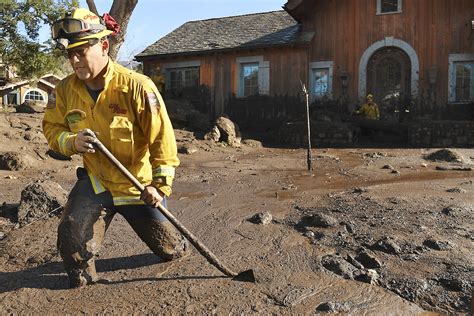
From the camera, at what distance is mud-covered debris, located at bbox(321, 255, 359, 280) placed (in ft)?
12.2

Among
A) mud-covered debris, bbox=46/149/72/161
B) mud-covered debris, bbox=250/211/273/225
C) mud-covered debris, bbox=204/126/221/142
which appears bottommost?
mud-covered debris, bbox=250/211/273/225

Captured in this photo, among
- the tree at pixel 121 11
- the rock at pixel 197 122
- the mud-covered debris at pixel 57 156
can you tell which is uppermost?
the tree at pixel 121 11

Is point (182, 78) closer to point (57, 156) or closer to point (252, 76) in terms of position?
point (252, 76)

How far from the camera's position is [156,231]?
12.2 ft

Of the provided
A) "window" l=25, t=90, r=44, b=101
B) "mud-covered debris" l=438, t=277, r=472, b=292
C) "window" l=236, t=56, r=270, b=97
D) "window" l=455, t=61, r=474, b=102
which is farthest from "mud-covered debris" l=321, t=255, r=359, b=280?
"window" l=25, t=90, r=44, b=101

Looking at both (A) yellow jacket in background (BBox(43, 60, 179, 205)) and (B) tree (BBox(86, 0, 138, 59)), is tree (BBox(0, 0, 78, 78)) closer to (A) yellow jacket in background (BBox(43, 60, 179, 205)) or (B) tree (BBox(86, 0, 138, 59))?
(B) tree (BBox(86, 0, 138, 59))

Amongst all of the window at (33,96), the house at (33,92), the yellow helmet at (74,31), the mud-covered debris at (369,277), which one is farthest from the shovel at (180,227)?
the window at (33,96)

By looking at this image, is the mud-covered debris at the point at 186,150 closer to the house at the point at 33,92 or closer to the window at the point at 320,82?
the window at the point at 320,82

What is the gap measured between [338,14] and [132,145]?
14845 mm

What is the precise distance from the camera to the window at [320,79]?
16.8 m

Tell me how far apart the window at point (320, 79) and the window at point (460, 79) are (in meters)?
3.83

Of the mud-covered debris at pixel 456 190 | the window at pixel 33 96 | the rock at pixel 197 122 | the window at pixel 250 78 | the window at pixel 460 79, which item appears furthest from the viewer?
the window at pixel 33 96

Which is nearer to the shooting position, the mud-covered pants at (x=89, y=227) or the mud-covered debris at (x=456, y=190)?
the mud-covered pants at (x=89, y=227)

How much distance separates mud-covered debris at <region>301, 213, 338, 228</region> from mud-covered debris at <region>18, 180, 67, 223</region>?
109 inches
